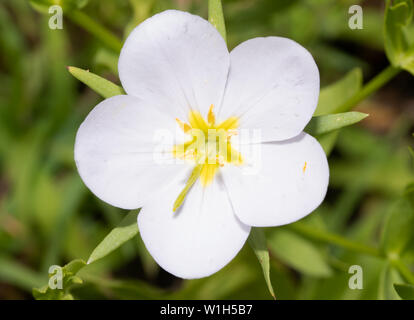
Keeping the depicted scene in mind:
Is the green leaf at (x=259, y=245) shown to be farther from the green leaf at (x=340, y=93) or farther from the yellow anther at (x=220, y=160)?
the green leaf at (x=340, y=93)

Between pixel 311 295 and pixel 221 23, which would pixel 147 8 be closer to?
pixel 221 23

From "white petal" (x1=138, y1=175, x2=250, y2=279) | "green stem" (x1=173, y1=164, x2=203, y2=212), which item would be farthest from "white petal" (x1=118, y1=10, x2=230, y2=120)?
"white petal" (x1=138, y1=175, x2=250, y2=279)

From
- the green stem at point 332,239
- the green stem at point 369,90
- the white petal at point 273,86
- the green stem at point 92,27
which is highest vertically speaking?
the green stem at point 92,27

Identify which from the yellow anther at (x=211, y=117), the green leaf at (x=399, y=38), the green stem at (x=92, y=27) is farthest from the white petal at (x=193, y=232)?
the green leaf at (x=399, y=38)

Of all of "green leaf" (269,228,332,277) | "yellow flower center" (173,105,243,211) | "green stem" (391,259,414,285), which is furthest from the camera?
"green leaf" (269,228,332,277)

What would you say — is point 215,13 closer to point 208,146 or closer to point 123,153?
point 208,146

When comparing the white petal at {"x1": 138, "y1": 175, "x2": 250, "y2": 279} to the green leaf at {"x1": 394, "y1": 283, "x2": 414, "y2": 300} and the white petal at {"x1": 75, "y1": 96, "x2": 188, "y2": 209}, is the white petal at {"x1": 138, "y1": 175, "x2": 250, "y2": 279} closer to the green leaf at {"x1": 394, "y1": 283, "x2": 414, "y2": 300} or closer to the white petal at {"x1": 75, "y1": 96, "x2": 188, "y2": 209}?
the white petal at {"x1": 75, "y1": 96, "x2": 188, "y2": 209}
